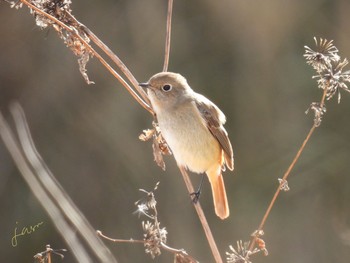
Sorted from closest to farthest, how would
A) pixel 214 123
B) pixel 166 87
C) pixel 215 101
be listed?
pixel 166 87, pixel 214 123, pixel 215 101

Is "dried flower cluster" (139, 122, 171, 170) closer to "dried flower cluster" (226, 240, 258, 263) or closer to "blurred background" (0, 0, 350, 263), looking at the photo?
"dried flower cluster" (226, 240, 258, 263)

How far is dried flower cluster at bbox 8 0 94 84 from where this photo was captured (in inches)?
120

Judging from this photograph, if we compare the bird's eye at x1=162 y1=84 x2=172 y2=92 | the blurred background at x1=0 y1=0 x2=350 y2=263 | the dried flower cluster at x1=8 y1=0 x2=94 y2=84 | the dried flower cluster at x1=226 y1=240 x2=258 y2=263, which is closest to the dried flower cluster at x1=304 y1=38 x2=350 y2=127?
the dried flower cluster at x1=226 y1=240 x2=258 y2=263

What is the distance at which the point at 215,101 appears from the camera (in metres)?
7.28

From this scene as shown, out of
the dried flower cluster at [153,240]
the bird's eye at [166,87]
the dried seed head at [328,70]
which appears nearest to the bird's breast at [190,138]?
the bird's eye at [166,87]

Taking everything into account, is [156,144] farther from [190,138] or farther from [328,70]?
[328,70]

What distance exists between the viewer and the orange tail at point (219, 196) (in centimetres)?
427

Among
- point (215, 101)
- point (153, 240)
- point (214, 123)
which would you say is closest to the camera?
point (153, 240)

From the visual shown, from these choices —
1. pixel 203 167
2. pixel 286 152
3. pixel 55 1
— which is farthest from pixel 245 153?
pixel 55 1

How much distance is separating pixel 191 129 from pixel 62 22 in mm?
1476

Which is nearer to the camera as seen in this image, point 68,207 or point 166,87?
point 68,207

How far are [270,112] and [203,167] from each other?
3019 mm

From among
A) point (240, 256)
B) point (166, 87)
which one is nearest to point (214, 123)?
point (166, 87)

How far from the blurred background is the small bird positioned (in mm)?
2601
